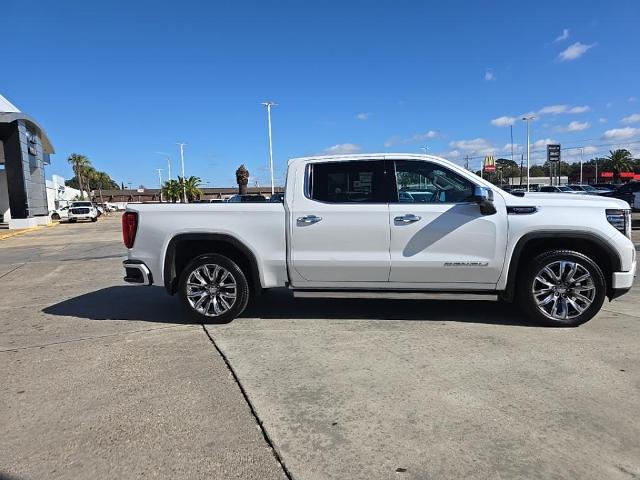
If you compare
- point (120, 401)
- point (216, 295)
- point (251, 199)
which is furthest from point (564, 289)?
point (251, 199)

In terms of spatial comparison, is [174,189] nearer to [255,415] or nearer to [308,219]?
[308,219]

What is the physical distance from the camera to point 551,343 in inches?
207

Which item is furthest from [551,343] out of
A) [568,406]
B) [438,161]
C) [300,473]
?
[300,473]

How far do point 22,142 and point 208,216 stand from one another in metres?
34.8

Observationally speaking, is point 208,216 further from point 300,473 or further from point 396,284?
point 300,473

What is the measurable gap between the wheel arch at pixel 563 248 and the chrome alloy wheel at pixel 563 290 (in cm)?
22

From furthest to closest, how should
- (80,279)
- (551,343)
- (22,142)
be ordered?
1. (22,142)
2. (80,279)
3. (551,343)

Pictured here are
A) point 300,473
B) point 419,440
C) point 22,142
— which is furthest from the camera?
point 22,142

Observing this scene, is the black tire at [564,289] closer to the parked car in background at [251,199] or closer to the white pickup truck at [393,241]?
the white pickup truck at [393,241]

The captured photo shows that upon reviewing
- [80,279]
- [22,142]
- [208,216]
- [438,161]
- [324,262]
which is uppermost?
[22,142]

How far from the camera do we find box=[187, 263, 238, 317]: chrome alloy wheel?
616 centimetres

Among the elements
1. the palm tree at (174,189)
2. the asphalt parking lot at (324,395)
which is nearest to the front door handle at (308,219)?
the asphalt parking lot at (324,395)

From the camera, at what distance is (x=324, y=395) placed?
13.4 ft

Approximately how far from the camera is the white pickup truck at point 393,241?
5.68 metres
